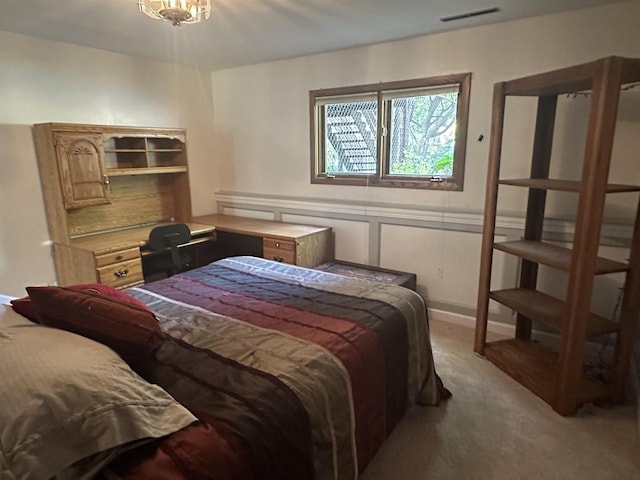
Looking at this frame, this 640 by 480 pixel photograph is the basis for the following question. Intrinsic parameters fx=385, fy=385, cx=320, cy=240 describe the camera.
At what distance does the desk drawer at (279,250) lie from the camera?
3303 mm

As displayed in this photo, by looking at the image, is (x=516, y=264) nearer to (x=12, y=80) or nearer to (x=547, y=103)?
(x=547, y=103)

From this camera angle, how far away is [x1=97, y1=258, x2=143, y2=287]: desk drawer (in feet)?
9.29

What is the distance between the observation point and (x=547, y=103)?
2.46 metres

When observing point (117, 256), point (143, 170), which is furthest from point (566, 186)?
point (143, 170)

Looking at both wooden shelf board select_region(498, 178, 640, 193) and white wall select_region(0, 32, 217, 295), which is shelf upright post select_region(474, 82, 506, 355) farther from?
white wall select_region(0, 32, 217, 295)

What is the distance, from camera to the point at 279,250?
11.1ft

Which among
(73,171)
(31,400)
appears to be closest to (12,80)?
(73,171)

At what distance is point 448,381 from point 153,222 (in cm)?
306

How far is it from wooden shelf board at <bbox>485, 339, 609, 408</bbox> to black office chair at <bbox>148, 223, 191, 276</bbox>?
97.7 inches

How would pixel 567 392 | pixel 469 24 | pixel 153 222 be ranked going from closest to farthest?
pixel 567 392
pixel 469 24
pixel 153 222

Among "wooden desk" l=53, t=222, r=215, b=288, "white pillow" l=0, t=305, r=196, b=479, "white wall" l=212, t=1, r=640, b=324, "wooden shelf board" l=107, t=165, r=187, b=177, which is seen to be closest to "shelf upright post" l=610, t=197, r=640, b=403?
"white wall" l=212, t=1, r=640, b=324

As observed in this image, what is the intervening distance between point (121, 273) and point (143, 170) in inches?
39.4

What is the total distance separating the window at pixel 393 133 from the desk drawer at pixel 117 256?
1.71 metres

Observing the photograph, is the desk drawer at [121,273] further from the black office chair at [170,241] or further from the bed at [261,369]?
the bed at [261,369]
